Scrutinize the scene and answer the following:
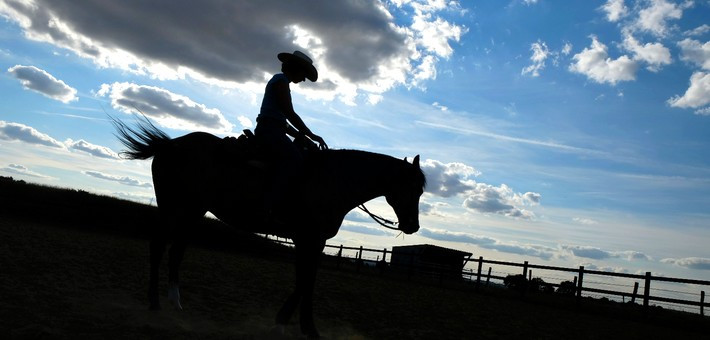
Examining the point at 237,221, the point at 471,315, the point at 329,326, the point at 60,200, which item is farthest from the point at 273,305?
the point at 60,200

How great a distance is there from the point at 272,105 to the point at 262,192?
1060mm

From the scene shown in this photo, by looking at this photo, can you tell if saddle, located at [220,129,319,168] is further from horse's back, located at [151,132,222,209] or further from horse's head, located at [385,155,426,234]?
horse's head, located at [385,155,426,234]

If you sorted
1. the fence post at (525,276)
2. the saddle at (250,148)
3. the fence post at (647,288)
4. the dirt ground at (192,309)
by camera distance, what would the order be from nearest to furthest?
the dirt ground at (192,309) < the saddle at (250,148) < the fence post at (647,288) < the fence post at (525,276)

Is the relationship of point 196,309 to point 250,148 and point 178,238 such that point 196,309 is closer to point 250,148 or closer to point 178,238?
point 178,238

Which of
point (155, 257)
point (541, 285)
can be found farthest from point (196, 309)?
point (541, 285)

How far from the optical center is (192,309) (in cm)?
593

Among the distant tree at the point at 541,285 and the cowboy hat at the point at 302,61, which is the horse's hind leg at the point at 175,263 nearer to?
the cowboy hat at the point at 302,61

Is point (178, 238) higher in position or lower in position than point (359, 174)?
lower

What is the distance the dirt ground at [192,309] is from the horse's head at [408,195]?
1.58 metres

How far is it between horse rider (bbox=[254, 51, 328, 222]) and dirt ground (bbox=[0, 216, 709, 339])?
62.6 inches

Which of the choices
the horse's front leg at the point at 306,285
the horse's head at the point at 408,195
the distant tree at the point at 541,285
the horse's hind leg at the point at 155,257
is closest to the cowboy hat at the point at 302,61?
the horse's head at the point at 408,195

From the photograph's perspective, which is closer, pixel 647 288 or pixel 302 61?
pixel 302 61

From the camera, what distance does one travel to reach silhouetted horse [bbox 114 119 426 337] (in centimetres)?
517

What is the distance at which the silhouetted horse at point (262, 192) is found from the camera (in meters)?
5.17
